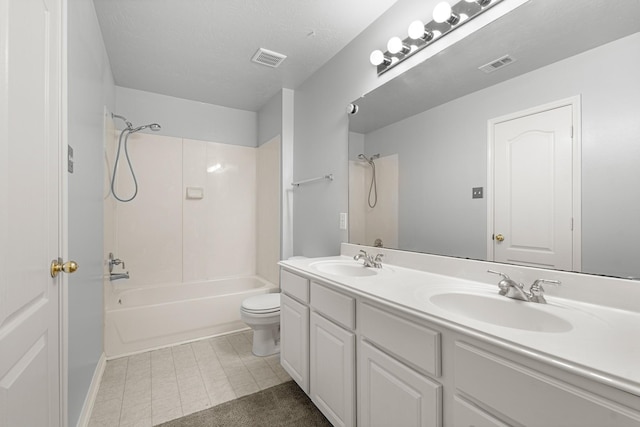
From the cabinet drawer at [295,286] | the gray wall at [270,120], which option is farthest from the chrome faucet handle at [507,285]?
the gray wall at [270,120]

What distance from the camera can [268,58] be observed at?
2.40 m

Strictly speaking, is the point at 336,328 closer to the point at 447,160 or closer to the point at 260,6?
the point at 447,160

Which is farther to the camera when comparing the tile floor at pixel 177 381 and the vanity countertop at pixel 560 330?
the tile floor at pixel 177 381

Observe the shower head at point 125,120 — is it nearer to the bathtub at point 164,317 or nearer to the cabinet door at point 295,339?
the bathtub at point 164,317

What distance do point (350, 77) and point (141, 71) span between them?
6.35 ft

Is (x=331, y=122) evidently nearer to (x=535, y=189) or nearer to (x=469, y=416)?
(x=535, y=189)

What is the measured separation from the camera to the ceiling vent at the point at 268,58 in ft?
7.57

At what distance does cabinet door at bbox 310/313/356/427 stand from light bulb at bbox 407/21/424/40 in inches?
63.3

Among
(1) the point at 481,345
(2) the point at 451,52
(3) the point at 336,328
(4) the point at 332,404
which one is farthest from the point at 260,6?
(4) the point at 332,404

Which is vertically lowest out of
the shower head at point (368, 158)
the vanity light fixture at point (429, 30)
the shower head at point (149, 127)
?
the shower head at point (368, 158)

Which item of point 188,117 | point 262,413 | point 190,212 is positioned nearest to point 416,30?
point 262,413

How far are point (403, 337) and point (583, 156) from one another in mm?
934

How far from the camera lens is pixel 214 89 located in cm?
299

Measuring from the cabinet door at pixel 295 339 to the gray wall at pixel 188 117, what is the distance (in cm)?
234
